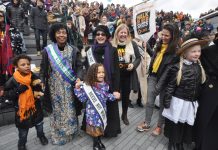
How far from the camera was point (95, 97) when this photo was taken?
126 inches

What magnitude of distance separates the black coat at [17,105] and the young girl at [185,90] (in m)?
1.91

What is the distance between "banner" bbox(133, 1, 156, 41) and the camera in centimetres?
438

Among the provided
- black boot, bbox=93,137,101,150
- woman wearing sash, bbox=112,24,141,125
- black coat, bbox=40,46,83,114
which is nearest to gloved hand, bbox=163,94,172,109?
woman wearing sash, bbox=112,24,141,125

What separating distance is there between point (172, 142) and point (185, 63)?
48.6 inches

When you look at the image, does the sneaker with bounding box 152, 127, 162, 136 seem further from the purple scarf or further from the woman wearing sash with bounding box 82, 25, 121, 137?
the purple scarf

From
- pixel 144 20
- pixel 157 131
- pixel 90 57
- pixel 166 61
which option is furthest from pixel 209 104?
pixel 144 20

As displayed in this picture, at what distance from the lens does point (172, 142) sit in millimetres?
3309

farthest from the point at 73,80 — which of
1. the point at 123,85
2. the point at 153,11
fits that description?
the point at 153,11

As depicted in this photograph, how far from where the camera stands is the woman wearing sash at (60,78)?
3.17m

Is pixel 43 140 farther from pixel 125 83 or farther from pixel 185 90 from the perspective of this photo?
pixel 185 90

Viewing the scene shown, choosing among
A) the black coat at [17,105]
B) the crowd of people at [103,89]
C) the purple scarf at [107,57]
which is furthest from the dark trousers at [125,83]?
the black coat at [17,105]

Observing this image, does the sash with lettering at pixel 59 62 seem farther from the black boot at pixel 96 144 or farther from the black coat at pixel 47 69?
the black boot at pixel 96 144

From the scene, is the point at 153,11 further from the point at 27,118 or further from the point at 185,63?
the point at 27,118

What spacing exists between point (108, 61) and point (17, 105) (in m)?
1.50
